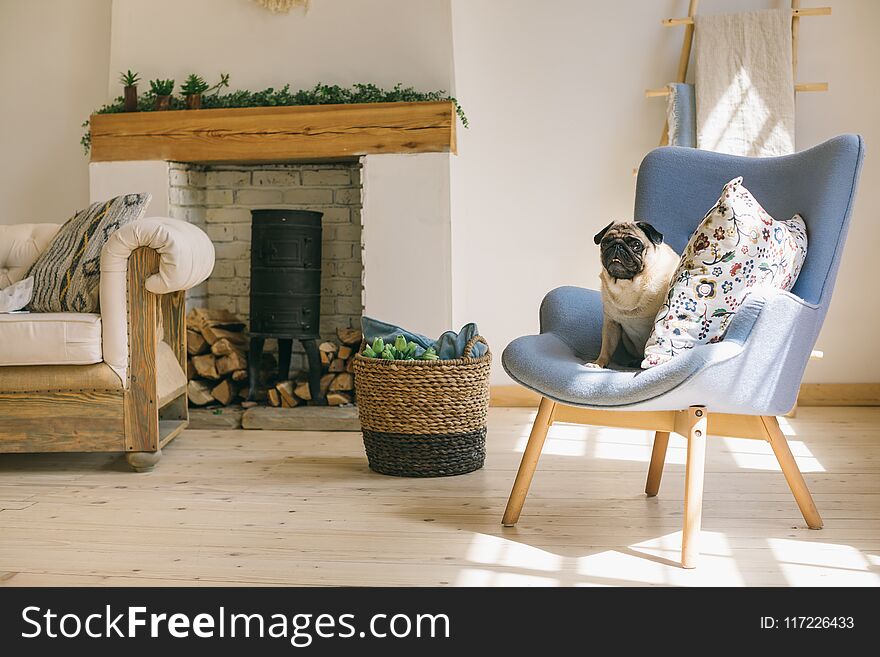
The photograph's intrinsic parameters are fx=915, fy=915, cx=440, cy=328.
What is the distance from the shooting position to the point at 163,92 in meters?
3.91

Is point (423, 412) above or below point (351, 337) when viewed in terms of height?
below

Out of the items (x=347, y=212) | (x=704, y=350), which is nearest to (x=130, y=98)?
(x=347, y=212)

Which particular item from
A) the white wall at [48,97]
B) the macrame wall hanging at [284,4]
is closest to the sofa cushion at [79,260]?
the macrame wall hanging at [284,4]

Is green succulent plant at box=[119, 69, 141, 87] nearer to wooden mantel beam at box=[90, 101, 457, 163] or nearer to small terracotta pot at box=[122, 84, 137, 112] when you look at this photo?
small terracotta pot at box=[122, 84, 137, 112]

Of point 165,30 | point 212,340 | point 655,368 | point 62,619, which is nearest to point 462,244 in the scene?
point 212,340

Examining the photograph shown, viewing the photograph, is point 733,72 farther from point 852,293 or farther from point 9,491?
point 9,491

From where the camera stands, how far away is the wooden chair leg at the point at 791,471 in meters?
2.18

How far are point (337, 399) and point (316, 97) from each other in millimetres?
1266

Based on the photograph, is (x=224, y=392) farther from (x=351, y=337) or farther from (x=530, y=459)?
(x=530, y=459)

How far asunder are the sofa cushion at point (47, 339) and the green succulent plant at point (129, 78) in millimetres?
1524

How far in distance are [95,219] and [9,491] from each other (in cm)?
96

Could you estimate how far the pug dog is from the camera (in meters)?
2.22

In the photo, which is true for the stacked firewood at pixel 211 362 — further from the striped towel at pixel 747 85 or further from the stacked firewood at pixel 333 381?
the striped towel at pixel 747 85

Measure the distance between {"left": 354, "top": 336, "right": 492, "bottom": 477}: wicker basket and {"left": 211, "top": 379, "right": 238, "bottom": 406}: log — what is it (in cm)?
111
